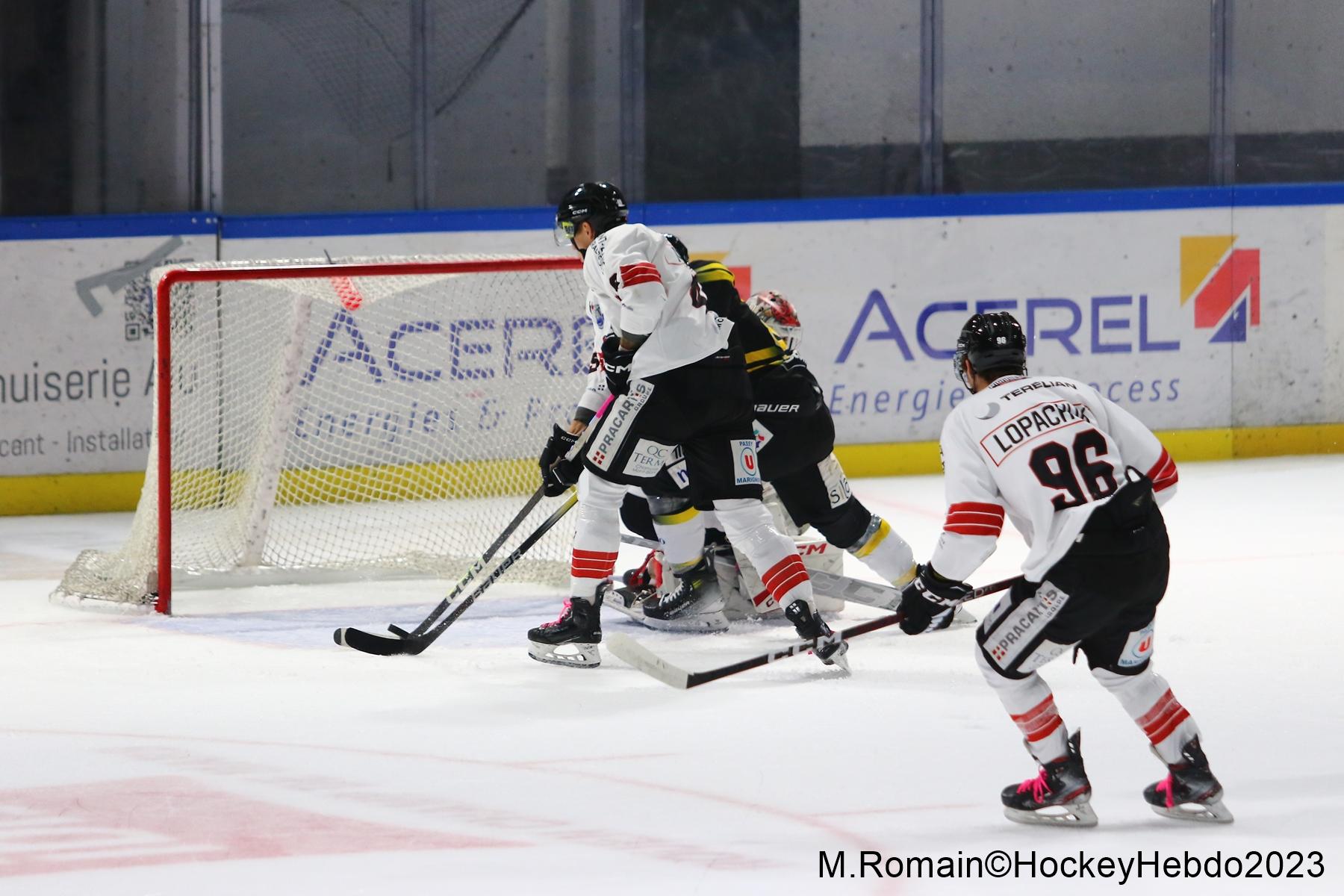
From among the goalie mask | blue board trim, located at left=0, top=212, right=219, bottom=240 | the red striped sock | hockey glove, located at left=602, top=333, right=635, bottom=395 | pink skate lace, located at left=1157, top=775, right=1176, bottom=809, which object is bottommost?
pink skate lace, located at left=1157, top=775, right=1176, bottom=809

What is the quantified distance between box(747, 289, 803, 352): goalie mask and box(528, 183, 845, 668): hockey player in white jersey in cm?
38

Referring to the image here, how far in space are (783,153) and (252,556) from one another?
327 centimetres

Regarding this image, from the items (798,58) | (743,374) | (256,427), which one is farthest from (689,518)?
(798,58)

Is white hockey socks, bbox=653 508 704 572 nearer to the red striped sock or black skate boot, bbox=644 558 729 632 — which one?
black skate boot, bbox=644 558 729 632

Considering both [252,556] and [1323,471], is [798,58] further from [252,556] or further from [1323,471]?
[252,556]

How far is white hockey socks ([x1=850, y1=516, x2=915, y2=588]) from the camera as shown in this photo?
4.83m

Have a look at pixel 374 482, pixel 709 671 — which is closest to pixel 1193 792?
pixel 709 671

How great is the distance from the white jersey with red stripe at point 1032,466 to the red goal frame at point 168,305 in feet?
8.51

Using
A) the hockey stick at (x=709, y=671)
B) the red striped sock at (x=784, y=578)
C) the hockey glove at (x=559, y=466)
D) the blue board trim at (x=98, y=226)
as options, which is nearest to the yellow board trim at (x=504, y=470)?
the blue board trim at (x=98, y=226)

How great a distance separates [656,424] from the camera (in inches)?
176

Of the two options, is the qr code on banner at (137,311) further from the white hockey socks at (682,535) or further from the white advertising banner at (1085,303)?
the white hockey socks at (682,535)

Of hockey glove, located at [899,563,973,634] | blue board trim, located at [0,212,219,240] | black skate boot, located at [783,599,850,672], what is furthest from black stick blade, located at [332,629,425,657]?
blue board trim, located at [0,212,219,240]

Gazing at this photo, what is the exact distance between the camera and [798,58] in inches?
315

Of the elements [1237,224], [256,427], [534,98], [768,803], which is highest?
[534,98]
